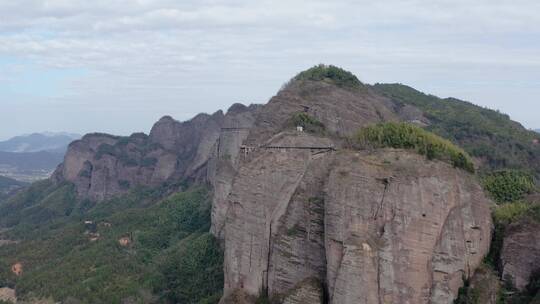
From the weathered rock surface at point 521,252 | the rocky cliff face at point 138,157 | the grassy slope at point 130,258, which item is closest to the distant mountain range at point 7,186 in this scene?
the rocky cliff face at point 138,157

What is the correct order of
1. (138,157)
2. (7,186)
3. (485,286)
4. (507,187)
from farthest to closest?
(7,186) < (138,157) < (507,187) < (485,286)

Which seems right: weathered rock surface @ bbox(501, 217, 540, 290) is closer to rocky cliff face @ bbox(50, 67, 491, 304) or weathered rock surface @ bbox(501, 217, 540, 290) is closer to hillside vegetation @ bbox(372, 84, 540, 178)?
rocky cliff face @ bbox(50, 67, 491, 304)

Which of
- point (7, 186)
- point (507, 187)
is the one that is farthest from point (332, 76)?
point (7, 186)

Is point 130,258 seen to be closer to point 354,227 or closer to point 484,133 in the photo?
point 484,133

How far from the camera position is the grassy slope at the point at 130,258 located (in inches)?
1817

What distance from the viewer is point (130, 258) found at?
56250 millimetres

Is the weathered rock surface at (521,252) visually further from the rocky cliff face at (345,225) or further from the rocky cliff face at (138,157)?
the rocky cliff face at (138,157)

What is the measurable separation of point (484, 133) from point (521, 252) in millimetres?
42268

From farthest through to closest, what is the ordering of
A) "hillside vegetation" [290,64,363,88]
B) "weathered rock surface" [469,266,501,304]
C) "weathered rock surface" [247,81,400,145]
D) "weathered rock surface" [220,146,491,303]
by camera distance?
1. "hillside vegetation" [290,64,363,88]
2. "weathered rock surface" [247,81,400,145]
3. "weathered rock surface" [469,266,501,304]
4. "weathered rock surface" [220,146,491,303]

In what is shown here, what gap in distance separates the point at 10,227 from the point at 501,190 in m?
79.9

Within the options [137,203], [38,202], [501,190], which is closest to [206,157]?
[137,203]

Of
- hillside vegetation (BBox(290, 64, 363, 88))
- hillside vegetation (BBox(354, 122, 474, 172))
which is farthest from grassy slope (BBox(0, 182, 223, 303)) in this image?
hillside vegetation (BBox(354, 122, 474, 172))

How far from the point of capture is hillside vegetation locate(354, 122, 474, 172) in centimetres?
2584

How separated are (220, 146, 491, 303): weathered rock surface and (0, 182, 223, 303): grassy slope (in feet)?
47.1
